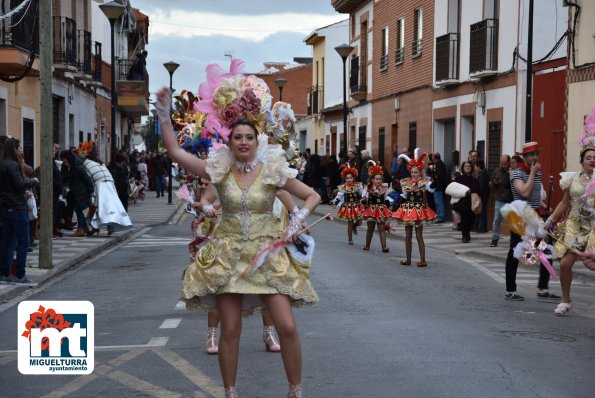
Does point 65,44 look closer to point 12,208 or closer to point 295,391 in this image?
point 12,208

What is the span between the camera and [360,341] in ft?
29.7

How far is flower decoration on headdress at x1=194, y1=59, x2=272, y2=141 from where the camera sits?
24.3 ft

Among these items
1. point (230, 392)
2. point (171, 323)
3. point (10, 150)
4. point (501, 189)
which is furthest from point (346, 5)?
point (230, 392)

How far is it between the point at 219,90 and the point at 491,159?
18.9 metres

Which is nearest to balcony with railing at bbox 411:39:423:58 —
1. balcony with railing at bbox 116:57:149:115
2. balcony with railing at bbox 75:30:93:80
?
balcony with railing at bbox 75:30:93:80

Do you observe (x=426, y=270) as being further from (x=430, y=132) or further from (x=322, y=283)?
(x=430, y=132)

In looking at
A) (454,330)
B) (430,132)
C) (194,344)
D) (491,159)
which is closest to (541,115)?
(491,159)

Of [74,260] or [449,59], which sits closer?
[74,260]

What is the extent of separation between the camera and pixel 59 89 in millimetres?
31438

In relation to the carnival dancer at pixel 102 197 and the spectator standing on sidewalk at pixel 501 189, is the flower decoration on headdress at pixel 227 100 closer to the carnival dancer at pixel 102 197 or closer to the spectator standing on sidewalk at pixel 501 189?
the spectator standing on sidewalk at pixel 501 189

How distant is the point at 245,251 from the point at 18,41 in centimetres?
1796

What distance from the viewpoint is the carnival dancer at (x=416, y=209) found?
16.4 m

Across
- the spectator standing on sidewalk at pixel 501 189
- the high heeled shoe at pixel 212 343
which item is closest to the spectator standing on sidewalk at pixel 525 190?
the high heeled shoe at pixel 212 343

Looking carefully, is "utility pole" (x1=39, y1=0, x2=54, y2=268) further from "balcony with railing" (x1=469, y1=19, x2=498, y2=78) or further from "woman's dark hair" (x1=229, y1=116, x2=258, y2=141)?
"balcony with railing" (x1=469, y1=19, x2=498, y2=78)
